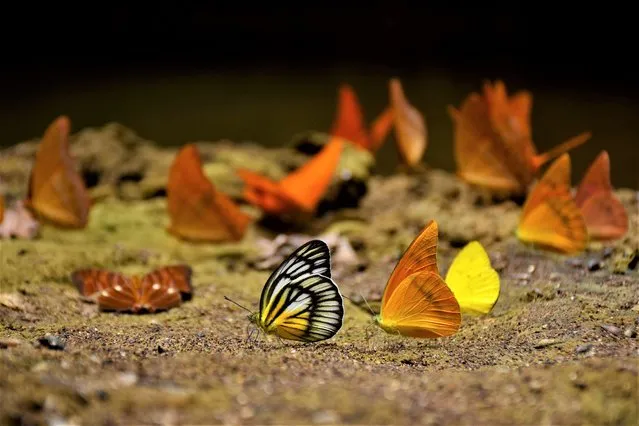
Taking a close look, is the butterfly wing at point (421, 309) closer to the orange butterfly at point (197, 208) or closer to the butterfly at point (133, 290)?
the butterfly at point (133, 290)

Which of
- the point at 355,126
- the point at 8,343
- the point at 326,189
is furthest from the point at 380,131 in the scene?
the point at 8,343

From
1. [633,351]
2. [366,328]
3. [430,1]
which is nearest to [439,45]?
[430,1]

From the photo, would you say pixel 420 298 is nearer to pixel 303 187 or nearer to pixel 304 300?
pixel 304 300

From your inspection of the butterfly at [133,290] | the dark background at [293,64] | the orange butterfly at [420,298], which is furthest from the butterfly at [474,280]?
the dark background at [293,64]

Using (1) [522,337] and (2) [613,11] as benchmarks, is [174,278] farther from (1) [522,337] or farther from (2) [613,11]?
(2) [613,11]

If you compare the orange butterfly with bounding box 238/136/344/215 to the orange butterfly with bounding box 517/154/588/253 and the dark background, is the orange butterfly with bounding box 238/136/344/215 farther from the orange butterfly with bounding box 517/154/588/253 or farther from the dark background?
the dark background

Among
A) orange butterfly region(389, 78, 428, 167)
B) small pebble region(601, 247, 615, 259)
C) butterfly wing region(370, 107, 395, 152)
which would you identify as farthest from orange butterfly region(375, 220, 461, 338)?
butterfly wing region(370, 107, 395, 152)
